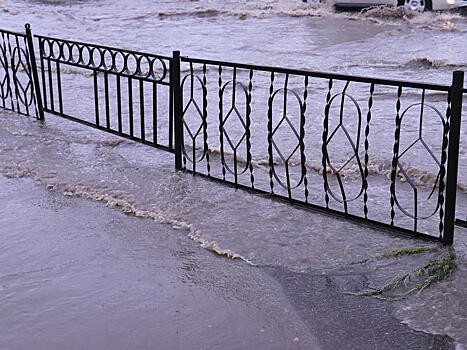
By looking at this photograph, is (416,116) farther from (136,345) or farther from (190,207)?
(136,345)

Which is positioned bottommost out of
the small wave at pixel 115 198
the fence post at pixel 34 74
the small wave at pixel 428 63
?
the small wave at pixel 115 198

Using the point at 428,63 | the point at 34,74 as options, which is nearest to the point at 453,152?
the point at 34,74

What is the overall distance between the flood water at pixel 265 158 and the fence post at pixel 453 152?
0.62ft

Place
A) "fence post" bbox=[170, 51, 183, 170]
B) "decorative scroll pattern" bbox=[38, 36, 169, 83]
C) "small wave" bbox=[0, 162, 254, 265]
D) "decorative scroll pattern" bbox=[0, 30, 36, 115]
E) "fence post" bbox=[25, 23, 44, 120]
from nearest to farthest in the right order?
1. "small wave" bbox=[0, 162, 254, 265]
2. "fence post" bbox=[170, 51, 183, 170]
3. "decorative scroll pattern" bbox=[38, 36, 169, 83]
4. "fence post" bbox=[25, 23, 44, 120]
5. "decorative scroll pattern" bbox=[0, 30, 36, 115]

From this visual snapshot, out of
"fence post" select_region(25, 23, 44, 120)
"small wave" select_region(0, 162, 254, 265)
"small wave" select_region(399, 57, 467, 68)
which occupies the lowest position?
"small wave" select_region(0, 162, 254, 265)

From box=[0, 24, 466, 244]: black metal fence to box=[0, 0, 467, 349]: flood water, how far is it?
68 mm

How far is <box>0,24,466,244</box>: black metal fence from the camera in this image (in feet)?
14.5

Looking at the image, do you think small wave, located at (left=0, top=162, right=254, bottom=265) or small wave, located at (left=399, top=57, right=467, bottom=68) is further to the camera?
small wave, located at (left=399, top=57, right=467, bottom=68)

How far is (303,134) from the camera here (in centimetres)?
480

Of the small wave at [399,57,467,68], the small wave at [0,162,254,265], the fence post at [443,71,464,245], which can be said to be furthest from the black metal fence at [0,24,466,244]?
the small wave at [399,57,467,68]

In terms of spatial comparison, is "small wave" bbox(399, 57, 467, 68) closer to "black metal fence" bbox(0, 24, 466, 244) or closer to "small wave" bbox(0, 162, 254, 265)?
"black metal fence" bbox(0, 24, 466, 244)

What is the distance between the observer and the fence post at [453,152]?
3.91 meters

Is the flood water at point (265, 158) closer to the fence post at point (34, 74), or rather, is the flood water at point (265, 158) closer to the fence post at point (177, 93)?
the fence post at point (34, 74)

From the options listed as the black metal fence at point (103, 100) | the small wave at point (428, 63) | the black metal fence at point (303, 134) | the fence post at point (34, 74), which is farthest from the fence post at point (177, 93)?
the small wave at point (428, 63)
